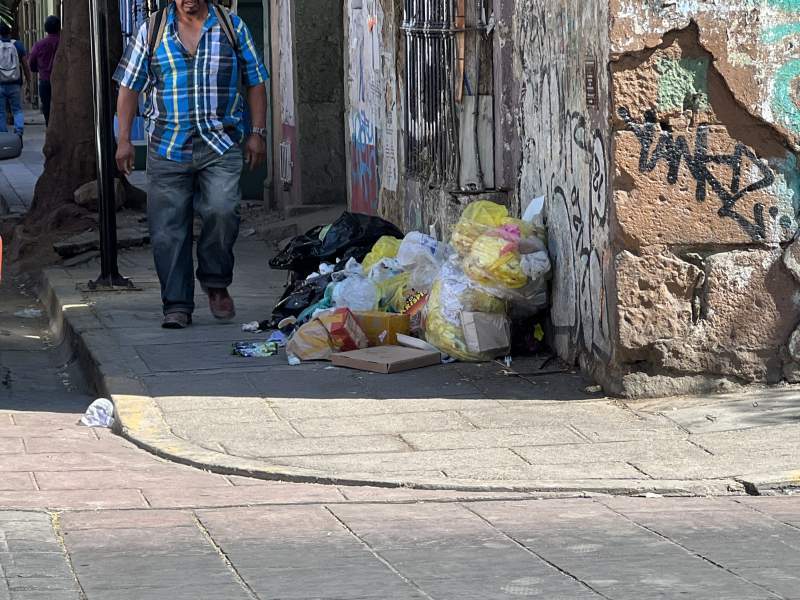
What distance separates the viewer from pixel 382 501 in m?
5.34

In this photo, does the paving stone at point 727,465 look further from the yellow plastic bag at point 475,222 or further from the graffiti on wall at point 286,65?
the graffiti on wall at point 286,65

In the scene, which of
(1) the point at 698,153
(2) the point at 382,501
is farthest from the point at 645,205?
(2) the point at 382,501

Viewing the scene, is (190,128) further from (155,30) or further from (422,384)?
(422,384)

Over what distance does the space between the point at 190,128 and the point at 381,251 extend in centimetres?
127

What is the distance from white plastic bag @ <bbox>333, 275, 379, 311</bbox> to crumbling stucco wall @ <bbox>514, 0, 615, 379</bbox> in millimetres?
995

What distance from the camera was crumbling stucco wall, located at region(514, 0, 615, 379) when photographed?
22.1 feet

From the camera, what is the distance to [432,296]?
7.65m

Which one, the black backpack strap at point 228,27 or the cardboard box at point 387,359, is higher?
the black backpack strap at point 228,27

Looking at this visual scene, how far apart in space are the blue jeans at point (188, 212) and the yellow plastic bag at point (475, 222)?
1522 mm

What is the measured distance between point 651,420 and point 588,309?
0.83 metres

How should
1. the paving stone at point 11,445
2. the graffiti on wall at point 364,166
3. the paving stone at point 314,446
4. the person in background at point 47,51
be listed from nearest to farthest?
the paving stone at point 314,446, the paving stone at point 11,445, the graffiti on wall at point 364,166, the person in background at point 47,51

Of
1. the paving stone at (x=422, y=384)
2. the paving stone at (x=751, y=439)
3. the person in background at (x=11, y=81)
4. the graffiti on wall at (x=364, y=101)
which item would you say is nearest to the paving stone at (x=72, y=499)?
the paving stone at (x=422, y=384)

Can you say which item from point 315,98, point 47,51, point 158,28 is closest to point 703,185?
point 158,28

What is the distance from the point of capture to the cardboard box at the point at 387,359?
7367 millimetres
